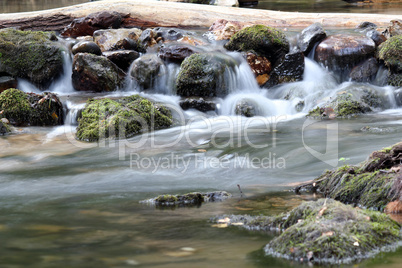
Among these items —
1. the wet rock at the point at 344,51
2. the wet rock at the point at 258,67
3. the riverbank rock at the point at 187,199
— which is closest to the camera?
the riverbank rock at the point at 187,199

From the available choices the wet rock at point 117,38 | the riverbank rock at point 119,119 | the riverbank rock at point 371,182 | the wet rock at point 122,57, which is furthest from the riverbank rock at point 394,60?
the riverbank rock at point 371,182

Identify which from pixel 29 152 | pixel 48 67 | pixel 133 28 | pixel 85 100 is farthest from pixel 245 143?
pixel 133 28

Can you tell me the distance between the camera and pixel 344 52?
10.6m

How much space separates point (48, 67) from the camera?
1120 cm

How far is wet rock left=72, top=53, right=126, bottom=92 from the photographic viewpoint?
34.8 ft

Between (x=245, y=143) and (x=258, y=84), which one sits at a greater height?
(x=258, y=84)

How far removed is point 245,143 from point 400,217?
3714 mm

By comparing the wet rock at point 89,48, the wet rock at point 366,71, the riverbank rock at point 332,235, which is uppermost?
the wet rock at point 89,48

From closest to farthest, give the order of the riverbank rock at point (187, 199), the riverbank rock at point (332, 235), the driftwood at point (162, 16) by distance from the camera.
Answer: the riverbank rock at point (332, 235)
the riverbank rock at point (187, 199)
the driftwood at point (162, 16)

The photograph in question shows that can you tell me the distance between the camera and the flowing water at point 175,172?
335 centimetres

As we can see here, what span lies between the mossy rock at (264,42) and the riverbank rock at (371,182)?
6687mm

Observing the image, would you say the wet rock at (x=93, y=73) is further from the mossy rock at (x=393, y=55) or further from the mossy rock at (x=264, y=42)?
the mossy rock at (x=393, y=55)

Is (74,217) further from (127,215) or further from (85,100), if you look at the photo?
(85,100)

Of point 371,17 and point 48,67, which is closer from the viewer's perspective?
point 48,67
